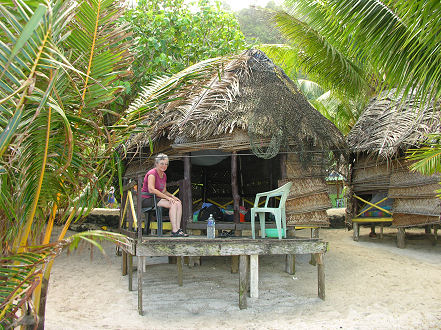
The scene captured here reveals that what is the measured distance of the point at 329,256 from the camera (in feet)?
27.1

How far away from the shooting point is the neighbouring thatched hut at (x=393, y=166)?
822 cm

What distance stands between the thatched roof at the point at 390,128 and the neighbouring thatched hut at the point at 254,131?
3.64ft

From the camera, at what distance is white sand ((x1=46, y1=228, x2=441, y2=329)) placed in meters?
4.66

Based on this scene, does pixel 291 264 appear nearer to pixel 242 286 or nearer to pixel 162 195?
pixel 242 286

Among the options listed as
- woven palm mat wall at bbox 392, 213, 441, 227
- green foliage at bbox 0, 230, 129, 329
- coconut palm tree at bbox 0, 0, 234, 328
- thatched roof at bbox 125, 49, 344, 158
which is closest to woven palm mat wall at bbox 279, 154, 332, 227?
thatched roof at bbox 125, 49, 344, 158

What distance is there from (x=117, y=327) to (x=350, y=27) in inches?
156

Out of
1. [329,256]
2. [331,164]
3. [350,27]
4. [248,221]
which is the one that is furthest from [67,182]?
[329,256]

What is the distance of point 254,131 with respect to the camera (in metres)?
6.67

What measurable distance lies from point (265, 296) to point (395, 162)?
5.18 metres

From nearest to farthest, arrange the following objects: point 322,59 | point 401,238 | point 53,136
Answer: point 53,136 → point 401,238 → point 322,59

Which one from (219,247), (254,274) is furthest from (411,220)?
(219,247)

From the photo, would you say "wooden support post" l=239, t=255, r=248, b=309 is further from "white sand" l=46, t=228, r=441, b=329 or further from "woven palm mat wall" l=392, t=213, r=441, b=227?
"woven palm mat wall" l=392, t=213, r=441, b=227

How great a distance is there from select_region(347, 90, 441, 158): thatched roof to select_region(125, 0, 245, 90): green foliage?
3.79 m

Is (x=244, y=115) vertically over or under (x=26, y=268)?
over
